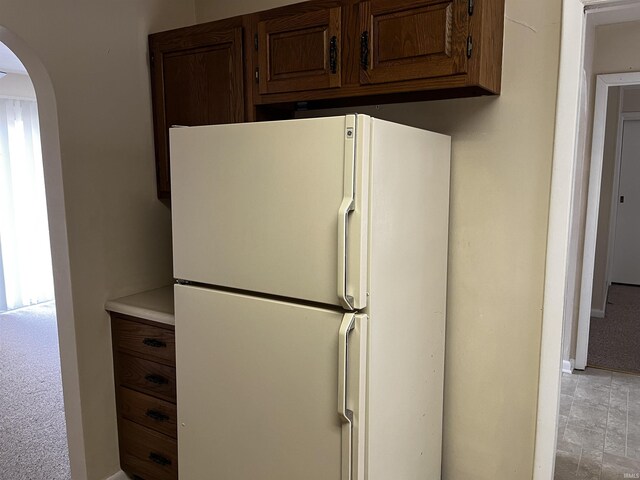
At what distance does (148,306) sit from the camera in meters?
2.12

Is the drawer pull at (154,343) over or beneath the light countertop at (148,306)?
beneath

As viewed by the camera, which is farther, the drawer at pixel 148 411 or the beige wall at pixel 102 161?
the drawer at pixel 148 411

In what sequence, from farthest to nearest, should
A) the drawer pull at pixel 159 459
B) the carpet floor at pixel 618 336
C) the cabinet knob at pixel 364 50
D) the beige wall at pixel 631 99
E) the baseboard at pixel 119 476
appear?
the beige wall at pixel 631 99 → the carpet floor at pixel 618 336 → the baseboard at pixel 119 476 → the drawer pull at pixel 159 459 → the cabinet knob at pixel 364 50

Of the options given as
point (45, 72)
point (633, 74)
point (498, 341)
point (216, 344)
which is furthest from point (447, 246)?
point (633, 74)

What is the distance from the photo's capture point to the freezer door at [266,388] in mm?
1428

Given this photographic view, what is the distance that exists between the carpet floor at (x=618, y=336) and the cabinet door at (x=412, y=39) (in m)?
3.01

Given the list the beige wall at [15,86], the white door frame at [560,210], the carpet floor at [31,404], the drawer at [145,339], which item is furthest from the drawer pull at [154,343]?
the beige wall at [15,86]

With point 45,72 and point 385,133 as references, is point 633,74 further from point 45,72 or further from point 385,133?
A: point 45,72

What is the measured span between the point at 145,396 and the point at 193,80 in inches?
55.0

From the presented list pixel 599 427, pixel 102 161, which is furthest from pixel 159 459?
pixel 599 427

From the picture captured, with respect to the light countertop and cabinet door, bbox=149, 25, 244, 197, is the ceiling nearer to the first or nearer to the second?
cabinet door, bbox=149, 25, 244, 197

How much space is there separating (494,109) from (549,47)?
10.2 inches

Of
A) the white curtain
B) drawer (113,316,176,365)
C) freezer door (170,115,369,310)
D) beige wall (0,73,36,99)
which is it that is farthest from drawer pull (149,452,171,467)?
beige wall (0,73,36,99)

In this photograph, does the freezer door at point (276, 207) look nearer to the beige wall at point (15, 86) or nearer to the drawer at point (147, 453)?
the drawer at point (147, 453)
